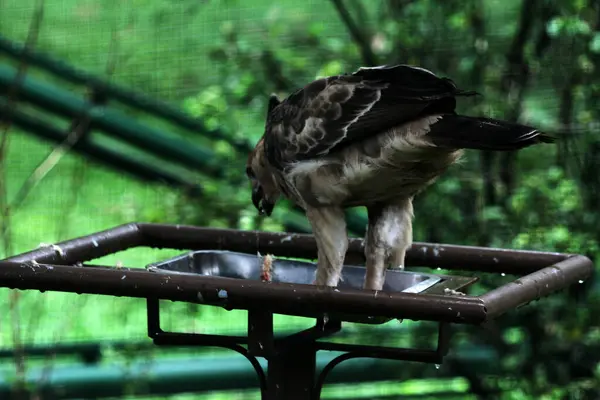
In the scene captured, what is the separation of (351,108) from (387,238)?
0.43 m

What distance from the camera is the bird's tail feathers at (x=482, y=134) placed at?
8.05ft

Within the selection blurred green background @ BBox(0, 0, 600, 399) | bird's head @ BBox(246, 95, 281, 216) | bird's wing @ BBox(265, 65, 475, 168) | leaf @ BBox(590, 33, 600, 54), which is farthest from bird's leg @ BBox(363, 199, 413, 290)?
leaf @ BBox(590, 33, 600, 54)

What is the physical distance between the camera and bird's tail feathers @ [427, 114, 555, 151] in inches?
96.7

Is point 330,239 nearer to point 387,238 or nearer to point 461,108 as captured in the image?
point 387,238

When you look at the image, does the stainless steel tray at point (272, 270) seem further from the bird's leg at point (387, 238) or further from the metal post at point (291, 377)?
the metal post at point (291, 377)

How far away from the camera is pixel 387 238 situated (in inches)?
125

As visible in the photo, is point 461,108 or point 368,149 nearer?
point 368,149

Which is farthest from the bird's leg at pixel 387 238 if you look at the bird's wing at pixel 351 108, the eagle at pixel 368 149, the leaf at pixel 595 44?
the leaf at pixel 595 44

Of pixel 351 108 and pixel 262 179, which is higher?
pixel 351 108

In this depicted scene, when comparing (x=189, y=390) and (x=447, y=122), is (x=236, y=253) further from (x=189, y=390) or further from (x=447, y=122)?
(x=189, y=390)

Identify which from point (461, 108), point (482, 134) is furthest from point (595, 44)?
point (482, 134)

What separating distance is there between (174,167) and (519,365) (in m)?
1.78

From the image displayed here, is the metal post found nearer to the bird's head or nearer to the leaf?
the bird's head

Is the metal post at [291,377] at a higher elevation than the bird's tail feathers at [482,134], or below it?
below
